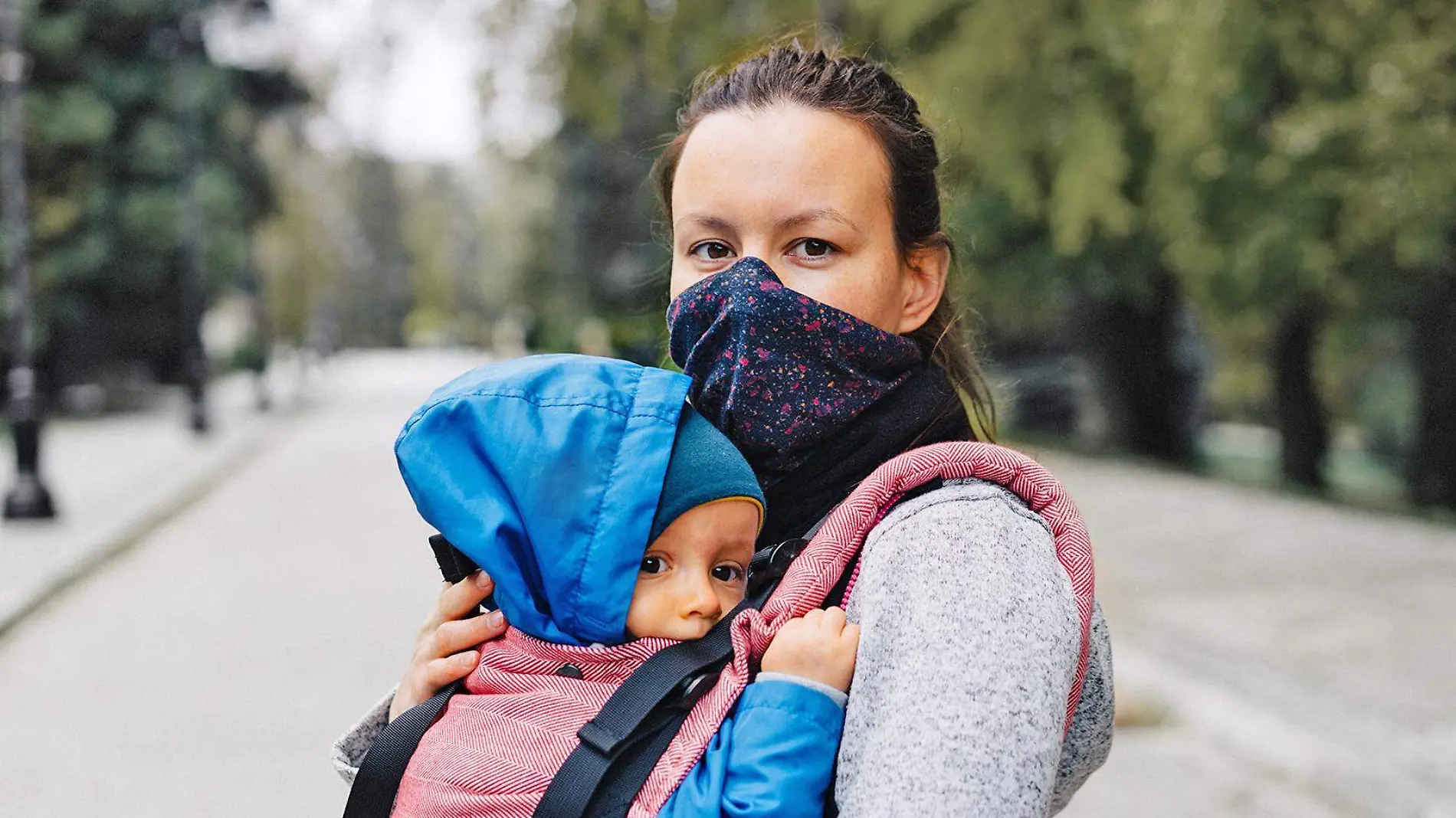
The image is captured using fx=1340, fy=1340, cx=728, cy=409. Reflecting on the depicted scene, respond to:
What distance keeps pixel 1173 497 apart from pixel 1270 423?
27733 millimetres

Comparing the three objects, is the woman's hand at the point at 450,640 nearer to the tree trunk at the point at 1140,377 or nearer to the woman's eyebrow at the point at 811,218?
the woman's eyebrow at the point at 811,218

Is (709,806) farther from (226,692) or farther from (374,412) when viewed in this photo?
(374,412)

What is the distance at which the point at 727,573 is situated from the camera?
1.53 metres

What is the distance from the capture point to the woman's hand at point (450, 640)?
1.56 metres

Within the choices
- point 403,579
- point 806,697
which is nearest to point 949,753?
point 806,697

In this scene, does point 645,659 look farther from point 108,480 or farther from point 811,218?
point 108,480

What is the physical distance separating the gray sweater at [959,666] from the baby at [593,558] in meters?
0.07

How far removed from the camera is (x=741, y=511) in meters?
1.47

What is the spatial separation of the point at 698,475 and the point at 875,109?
538mm

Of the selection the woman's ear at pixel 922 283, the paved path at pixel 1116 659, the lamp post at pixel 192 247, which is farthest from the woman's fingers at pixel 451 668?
the lamp post at pixel 192 247

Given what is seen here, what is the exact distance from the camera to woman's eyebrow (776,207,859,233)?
1570mm

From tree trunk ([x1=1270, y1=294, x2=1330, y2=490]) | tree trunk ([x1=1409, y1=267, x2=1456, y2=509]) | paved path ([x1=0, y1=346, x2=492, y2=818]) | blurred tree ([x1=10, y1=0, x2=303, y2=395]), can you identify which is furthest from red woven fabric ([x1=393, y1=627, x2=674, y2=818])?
blurred tree ([x1=10, y1=0, x2=303, y2=395])

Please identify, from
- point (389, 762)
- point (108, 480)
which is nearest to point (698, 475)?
point (389, 762)

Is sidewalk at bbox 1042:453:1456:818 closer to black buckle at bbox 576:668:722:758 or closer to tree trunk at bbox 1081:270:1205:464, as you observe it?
black buckle at bbox 576:668:722:758
